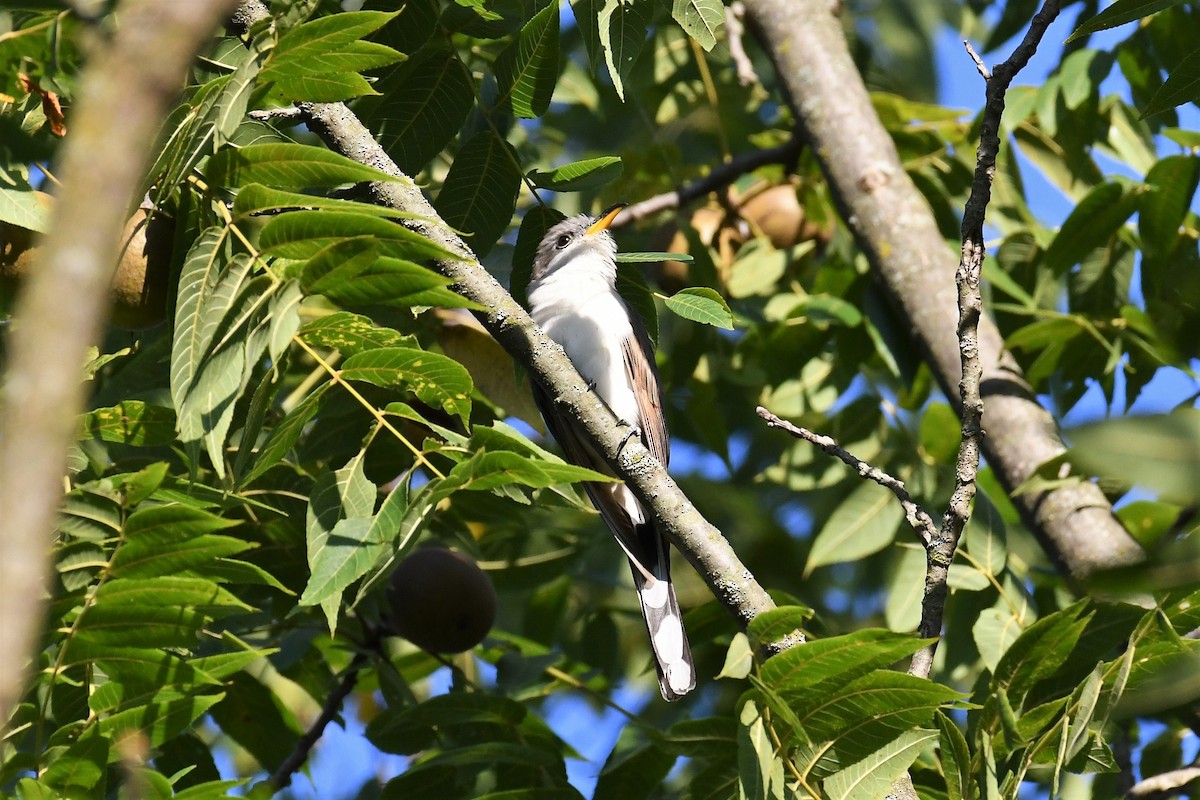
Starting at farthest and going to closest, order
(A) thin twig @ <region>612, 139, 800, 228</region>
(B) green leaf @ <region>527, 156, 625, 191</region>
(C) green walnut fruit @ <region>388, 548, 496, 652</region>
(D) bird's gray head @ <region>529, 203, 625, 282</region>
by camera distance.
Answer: (A) thin twig @ <region>612, 139, 800, 228</region> → (D) bird's gray head @ <region>529, 203, 625, 282</region> → (C) green walnut fruit @ <region>388, 548, 496, 652</region> → (B) green leaf @ <region>527, 156, 625, 191</region>

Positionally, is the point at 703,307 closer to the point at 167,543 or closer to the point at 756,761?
the point at 756,761

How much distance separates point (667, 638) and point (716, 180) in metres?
2.53

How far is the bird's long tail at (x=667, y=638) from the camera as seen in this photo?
404cm

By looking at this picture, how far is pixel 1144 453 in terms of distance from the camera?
3.35 feet

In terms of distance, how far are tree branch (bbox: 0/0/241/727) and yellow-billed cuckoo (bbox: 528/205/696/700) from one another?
344cm

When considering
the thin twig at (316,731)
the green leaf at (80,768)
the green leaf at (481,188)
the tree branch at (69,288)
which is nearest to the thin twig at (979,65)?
the green leaf at (481,188)

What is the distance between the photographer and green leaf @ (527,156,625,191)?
127 inches

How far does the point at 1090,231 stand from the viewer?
4.55 m

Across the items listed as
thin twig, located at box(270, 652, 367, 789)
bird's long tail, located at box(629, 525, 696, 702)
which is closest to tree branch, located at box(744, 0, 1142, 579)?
bird's long tail, located at box(629, 525, 696, 702)

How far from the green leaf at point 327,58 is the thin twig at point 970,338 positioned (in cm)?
136

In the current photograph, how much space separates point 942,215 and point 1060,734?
3136 millimetres

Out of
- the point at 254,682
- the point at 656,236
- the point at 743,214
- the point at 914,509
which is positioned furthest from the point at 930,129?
the point at 254,682

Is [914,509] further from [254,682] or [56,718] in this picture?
[254,682]

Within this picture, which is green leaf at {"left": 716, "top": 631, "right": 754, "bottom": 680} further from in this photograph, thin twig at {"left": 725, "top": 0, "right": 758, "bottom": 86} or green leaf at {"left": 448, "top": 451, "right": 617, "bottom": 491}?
thin twig at {"left": 725, "top": 0, "right": 758, "bottom": 86}
